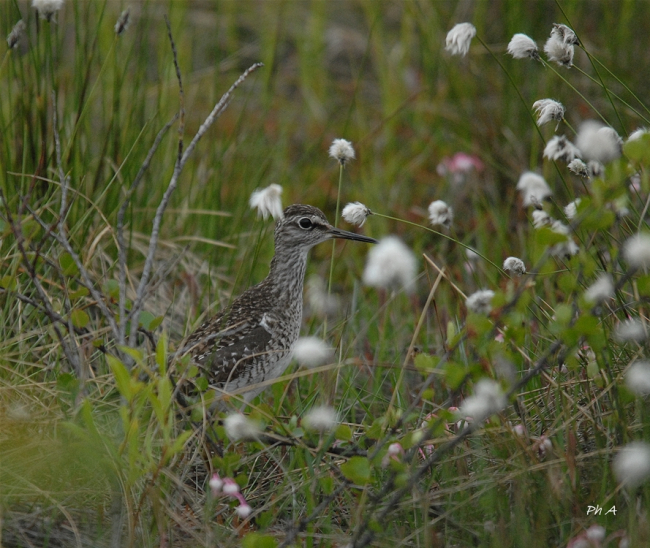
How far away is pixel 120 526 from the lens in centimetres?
339

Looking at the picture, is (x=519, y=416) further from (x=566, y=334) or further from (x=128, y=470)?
(x=128, y=470)

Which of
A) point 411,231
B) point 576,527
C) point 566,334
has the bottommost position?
point 411,231

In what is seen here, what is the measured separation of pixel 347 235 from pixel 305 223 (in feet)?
1.18

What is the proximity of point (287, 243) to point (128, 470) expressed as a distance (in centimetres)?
212

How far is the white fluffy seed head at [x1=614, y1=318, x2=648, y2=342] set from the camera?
3.38 m

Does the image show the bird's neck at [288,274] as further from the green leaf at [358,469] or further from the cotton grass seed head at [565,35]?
the cotton grass seed head at [565,35]

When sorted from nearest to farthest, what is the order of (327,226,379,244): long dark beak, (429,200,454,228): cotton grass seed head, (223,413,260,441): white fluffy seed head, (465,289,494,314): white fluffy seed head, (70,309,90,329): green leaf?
(465,289,494,314): white fluffy seed head
(223,413,260,441): white fluffy seed head
(70,309,90,329): green leaf
(429,200,454,228): cotton grass seed head
(327,226,379,244): long dark beak

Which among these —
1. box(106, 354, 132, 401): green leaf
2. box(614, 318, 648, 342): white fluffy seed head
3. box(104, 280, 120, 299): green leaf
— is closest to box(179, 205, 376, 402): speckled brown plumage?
box(104, 280, 120, 299): green leaf

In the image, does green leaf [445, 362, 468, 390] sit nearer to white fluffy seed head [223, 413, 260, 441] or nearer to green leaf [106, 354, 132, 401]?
white fluffy seed head [223, 413, 260, 441]

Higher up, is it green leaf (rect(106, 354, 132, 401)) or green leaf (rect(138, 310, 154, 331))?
green leaf (rect(106, 354, 132, 401))

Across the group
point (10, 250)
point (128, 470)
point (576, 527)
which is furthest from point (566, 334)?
point (10, 250)

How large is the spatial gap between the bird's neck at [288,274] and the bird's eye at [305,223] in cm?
16

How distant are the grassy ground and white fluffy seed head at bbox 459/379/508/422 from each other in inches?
2.3

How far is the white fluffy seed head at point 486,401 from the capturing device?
302cm
